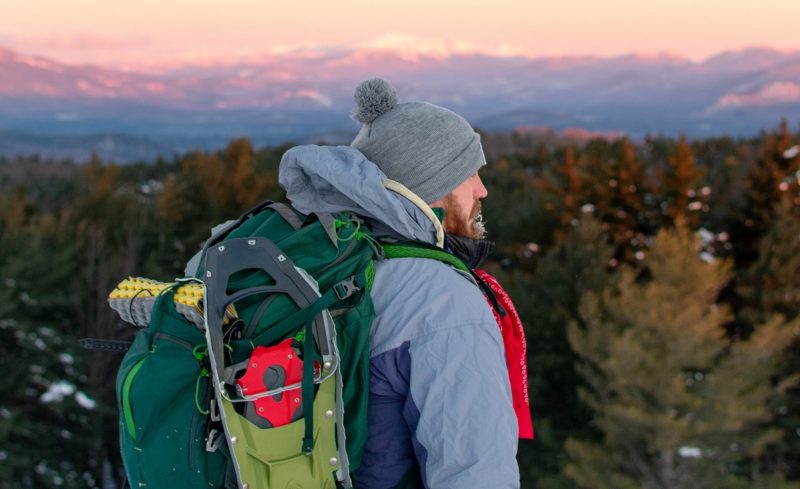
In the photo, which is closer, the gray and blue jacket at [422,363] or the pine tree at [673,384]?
the gray and blue jacket at [422,363]

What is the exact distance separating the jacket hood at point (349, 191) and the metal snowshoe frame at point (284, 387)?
0.24m

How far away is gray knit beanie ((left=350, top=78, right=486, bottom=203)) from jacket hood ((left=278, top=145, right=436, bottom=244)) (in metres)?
0.11

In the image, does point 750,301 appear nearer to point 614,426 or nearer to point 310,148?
point 614,426

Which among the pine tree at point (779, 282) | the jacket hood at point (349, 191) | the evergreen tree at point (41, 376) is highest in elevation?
the jacket hood at point (349, 191)

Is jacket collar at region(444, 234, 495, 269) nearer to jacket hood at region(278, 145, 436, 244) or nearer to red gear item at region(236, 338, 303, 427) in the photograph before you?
jacket hood at region(278, 145, 436, 244)

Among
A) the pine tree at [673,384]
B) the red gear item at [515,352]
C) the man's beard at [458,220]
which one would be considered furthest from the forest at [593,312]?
the red gear item at [515,352]

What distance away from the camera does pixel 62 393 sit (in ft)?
78.3

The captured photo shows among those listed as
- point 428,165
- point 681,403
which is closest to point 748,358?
point 681,403

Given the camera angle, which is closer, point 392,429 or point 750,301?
point 392,429

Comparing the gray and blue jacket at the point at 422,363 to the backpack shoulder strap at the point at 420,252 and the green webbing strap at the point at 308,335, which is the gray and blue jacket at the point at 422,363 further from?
the green webbing strap at the point at 308,335

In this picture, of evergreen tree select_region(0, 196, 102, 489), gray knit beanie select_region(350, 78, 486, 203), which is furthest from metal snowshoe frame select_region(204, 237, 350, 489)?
evergreen tree select_region(0, 196, 102, 489)

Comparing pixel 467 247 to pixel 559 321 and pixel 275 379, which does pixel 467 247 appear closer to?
pixel 275 379

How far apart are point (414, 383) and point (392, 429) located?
0.18 meters

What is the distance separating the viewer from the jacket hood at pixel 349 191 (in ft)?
5.68
